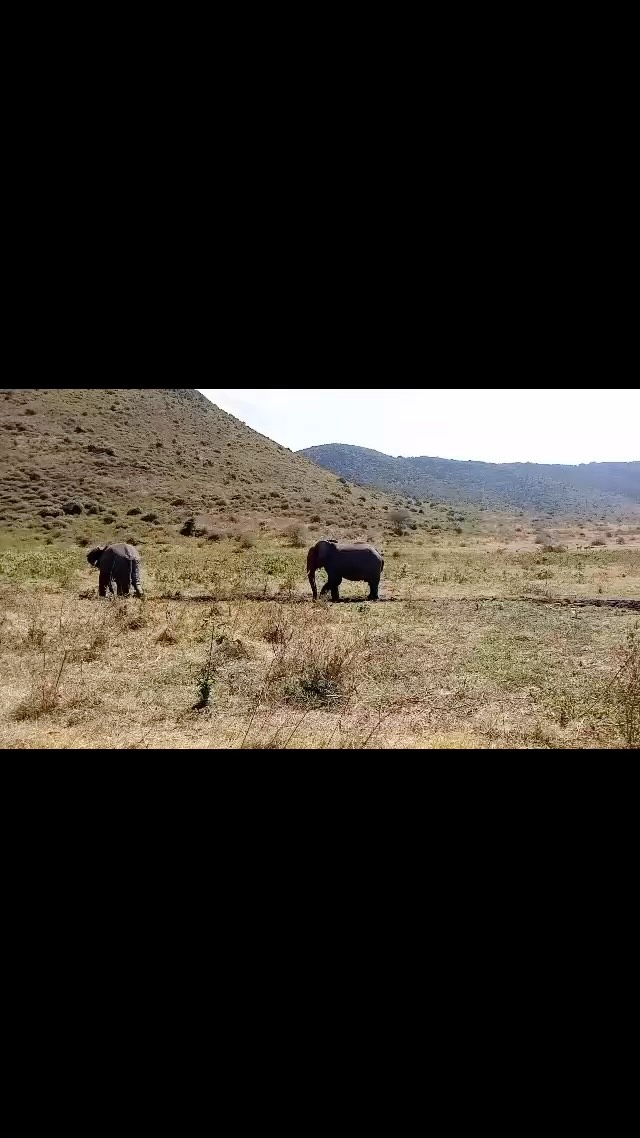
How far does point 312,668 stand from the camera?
301 inches

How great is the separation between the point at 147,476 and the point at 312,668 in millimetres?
37451

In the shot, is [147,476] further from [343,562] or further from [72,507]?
[343,562]

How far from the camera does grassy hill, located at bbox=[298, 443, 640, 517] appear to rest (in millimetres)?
115375

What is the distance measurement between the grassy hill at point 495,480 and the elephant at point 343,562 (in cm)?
9291

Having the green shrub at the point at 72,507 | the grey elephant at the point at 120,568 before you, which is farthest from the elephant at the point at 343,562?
the green shrub at the point at 72,507

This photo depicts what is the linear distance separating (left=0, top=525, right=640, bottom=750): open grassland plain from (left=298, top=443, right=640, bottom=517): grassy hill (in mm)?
94508

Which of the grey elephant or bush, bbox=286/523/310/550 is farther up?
the grey elephant

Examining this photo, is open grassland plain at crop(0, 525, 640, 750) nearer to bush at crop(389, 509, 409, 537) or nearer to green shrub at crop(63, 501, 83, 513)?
green shrub at crop(63, 501, 83, 513)

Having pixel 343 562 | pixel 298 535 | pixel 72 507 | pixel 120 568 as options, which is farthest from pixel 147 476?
pixel 343 562

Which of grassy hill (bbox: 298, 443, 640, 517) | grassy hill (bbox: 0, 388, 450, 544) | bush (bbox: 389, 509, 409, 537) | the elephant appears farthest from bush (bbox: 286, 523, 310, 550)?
grassy hill (bbox: 298, 443, 640, 517)
